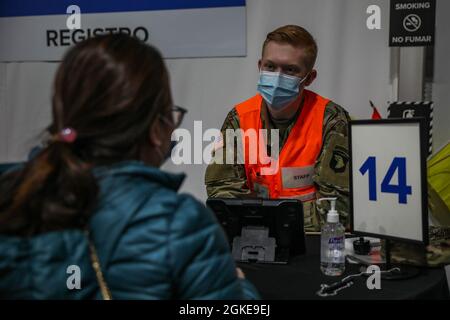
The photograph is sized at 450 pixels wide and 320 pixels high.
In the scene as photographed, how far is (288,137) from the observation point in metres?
2.74

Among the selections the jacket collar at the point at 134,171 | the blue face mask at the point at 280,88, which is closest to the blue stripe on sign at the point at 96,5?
the blue face mask at the point at 280,88

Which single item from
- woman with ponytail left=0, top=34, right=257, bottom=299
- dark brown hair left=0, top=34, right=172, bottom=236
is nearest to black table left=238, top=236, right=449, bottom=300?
woman with ponytail left=0, top=34, right=257, bottom=299

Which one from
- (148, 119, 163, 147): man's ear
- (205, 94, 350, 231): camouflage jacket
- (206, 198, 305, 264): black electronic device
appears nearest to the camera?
(148, 119, 163, 147): man's ear

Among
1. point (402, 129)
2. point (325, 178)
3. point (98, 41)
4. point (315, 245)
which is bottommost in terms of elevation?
point (315, 245)

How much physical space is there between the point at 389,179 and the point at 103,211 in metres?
1.05

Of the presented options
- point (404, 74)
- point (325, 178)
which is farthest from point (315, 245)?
point (404, 74)

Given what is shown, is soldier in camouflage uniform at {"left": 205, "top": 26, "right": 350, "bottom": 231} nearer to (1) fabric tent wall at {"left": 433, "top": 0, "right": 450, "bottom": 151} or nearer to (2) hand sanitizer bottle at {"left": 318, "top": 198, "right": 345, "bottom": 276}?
(2) hand sanitizer bottle at {"left": 318, "top": 198, "right": 345, "bottom": 276}

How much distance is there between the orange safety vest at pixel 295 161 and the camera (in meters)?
Answer: 2.70

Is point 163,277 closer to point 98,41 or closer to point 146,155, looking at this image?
point 146,155

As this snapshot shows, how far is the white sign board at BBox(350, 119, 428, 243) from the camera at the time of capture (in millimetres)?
1670

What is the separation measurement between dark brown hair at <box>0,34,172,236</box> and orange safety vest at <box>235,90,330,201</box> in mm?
1713

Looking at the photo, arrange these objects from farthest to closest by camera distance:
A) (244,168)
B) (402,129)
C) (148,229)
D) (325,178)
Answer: (244,168), (325,178), (402,129), (148,229)

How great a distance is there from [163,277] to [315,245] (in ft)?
3.98

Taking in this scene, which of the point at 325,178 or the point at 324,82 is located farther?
the point at 324,82
